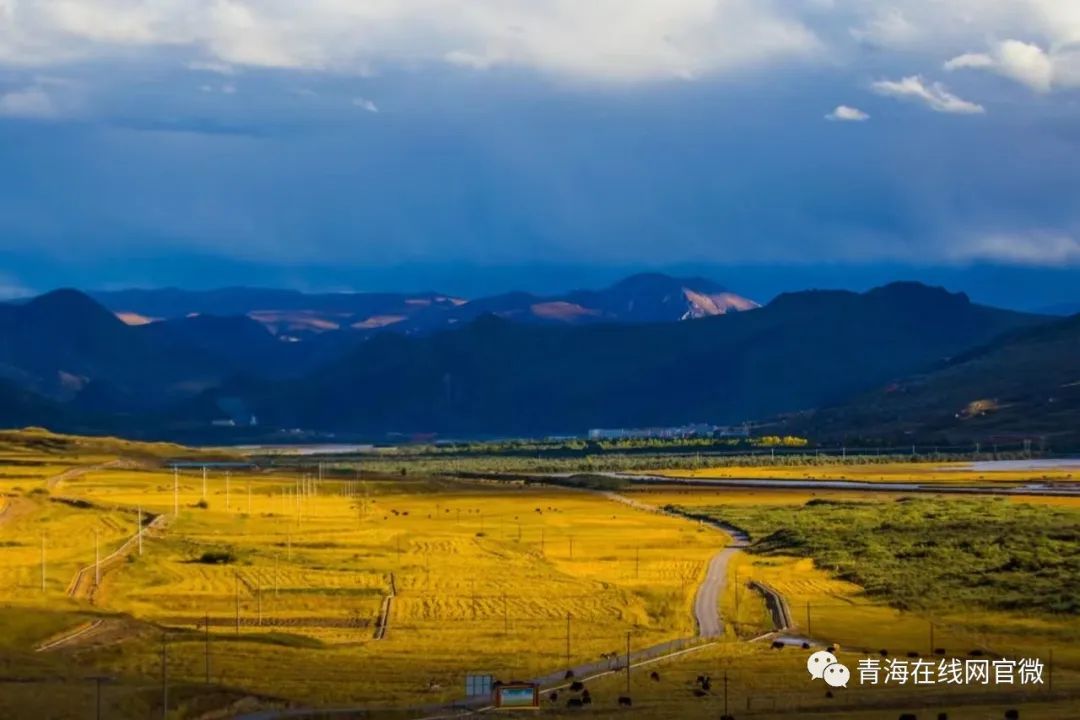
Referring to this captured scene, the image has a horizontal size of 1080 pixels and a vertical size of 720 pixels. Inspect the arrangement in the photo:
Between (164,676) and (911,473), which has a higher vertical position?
(911,473)

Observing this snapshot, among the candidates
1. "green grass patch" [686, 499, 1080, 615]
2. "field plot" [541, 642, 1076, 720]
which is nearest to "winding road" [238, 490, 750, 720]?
"field plot" [541, 642, 1076, 720]

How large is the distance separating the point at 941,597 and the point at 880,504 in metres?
49.5

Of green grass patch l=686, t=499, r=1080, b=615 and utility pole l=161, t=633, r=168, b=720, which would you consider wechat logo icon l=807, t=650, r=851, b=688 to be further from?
green grass patch l=686, t=499, r=1080, b=615

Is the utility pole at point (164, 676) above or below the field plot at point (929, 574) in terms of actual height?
below

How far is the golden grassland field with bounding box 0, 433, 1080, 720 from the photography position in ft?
166

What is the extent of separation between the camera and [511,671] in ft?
179

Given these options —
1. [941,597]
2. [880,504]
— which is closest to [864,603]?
[941,597]

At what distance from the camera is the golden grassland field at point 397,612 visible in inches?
1991

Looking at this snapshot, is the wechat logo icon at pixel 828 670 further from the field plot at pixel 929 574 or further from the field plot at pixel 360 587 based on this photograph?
the field plot at pixel 360 587

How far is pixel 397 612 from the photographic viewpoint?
69.2m

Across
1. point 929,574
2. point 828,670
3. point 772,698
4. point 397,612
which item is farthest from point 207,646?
point 929,574

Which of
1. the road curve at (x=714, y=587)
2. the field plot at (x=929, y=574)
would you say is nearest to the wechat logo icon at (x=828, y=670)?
the field plot at (x=929, y=574)

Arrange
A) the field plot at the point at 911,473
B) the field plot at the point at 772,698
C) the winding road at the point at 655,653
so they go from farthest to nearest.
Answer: the field plot at the point at 911,473, the winding road at the point at 655,653, the field plot at the point at 772,698

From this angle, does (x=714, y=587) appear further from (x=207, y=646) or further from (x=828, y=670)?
(x=207, y=646)
